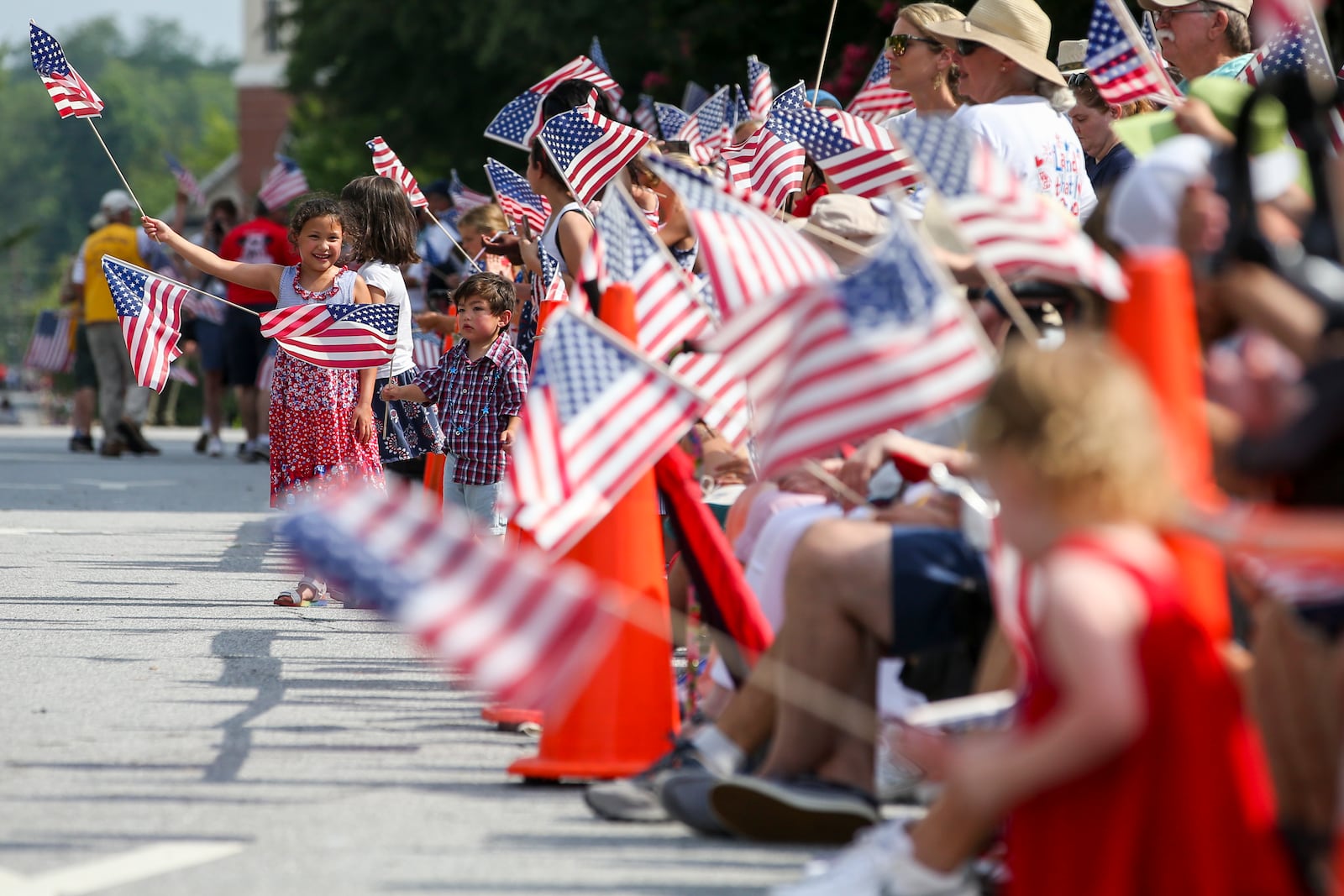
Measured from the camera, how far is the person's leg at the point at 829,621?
443 centimetres

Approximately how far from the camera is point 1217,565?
3.47m

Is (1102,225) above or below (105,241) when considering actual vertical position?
above

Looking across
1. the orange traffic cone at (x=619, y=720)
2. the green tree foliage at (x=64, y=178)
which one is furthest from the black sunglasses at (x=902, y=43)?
the green tree foliage at (x=64, y=178)

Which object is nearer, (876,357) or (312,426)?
(876,357)

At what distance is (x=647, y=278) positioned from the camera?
545 centimetres

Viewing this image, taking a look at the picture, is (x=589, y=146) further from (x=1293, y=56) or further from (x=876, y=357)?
(x=876, y=357)

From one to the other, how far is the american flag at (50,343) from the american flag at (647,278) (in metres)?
20.2

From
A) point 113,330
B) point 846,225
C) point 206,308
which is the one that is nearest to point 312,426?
point 846,225

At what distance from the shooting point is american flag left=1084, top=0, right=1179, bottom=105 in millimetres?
6391

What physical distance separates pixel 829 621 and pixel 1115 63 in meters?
2.82

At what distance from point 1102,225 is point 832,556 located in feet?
3.20

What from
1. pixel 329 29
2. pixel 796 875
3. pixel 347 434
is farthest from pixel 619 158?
pixel 329 29

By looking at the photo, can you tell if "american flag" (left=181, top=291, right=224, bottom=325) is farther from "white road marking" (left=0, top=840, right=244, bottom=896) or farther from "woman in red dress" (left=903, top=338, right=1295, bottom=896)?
"woman in red dress" (left=903, top=338, right=1295, bottom=896)

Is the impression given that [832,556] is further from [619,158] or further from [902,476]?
[619,158]
